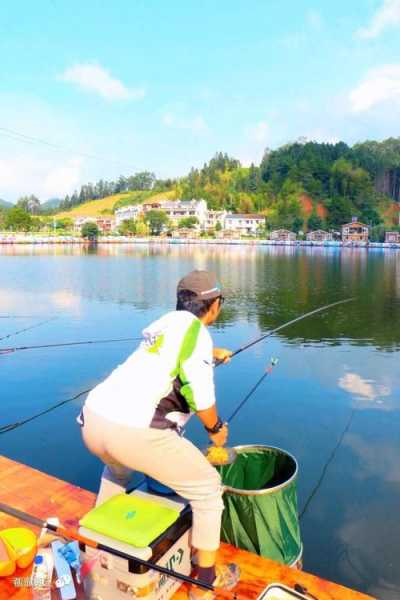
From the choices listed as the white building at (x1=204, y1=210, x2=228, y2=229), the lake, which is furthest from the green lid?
the white building at (x1=204, y1=210, x2=228, y2=229)

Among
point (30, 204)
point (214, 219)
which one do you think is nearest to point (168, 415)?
point (214, 219)

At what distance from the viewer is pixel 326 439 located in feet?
23.5

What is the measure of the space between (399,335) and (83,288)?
55.1 ft

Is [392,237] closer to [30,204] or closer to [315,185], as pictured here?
[315,185]

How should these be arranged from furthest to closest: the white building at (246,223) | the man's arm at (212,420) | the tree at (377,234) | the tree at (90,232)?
the white building at (246,223), the tree at (90,232), the tree at (377,234), the man's arm at (212,420)

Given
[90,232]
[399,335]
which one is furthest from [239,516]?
[90,232]

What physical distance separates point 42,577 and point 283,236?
12350 cm

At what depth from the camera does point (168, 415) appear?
2488mm

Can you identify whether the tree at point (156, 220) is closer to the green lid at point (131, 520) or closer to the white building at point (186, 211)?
the white building at point (186, 211)

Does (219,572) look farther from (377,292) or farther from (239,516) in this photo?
(377,292)

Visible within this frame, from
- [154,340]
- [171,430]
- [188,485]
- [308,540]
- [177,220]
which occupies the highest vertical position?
[177,220]

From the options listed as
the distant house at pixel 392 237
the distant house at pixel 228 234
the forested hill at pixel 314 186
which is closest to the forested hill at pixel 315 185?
the forested hill at pixel 314 186

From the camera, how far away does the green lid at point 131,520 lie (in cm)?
238

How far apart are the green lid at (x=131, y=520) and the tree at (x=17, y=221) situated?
154 metres
